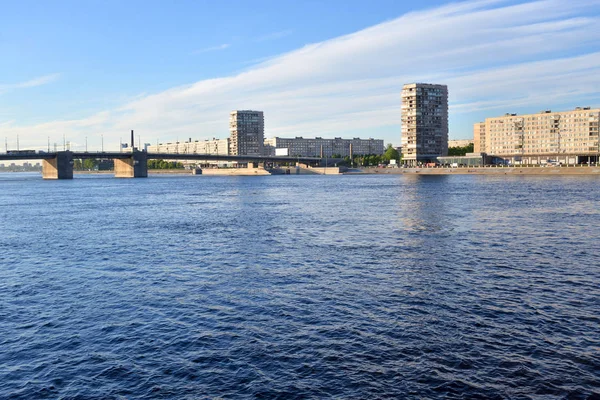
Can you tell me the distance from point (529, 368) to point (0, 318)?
64.0 feet

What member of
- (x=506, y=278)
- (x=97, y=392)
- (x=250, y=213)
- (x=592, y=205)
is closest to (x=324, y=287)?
(x=506, y=278)

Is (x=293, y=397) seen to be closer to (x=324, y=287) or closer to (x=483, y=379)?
(x=483, y=379)

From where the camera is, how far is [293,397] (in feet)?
44.7

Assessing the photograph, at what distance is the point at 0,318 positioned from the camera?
20.9m

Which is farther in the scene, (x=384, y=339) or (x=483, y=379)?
(x=384, y=339)

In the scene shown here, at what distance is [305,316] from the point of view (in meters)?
20.3

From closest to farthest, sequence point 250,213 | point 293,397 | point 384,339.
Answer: point 293,397, point 384,339, point 250,213

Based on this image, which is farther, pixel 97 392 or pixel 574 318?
pixel 574 318

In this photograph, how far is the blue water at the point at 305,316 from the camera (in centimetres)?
1457

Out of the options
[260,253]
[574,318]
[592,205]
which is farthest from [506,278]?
[592,205]

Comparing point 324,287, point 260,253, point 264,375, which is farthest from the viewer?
point 260,253

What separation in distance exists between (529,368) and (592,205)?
2225 inches

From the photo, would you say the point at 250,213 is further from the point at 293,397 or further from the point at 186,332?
the point at 293,397

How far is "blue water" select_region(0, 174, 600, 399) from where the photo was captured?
14.6m
